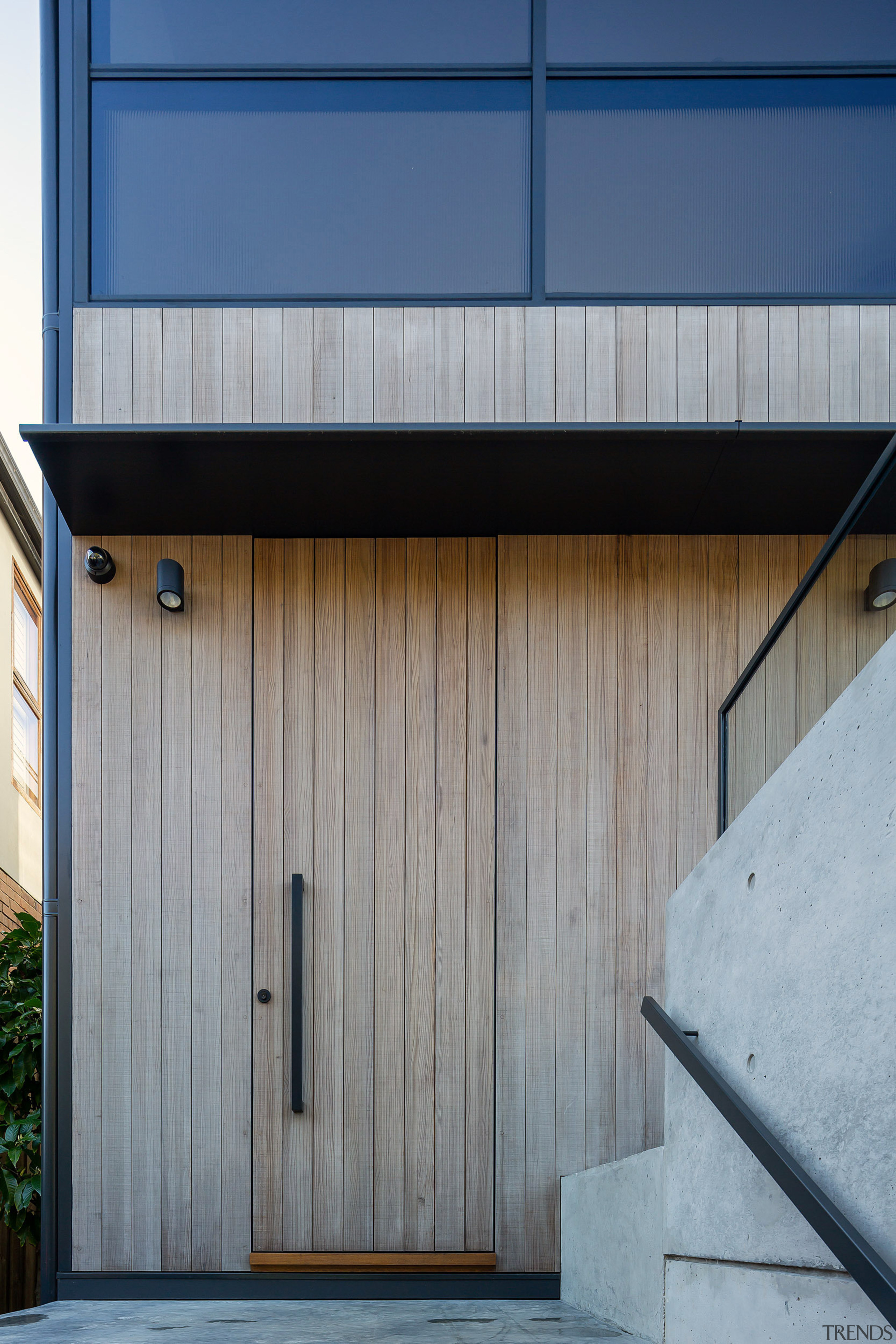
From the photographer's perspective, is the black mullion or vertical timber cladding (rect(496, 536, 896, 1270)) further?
the black mullion

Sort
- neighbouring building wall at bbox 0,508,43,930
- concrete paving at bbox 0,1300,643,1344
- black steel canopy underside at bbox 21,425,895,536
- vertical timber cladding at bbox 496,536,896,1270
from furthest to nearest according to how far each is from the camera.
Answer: neighbouring building wall at bbox 0,508,43,930, vertical timber cladding at bbox 496,536,896,1270, black steel canopy underside at bbox 21,425,895,536, concrete paving at bbox 0,1300,643,1344

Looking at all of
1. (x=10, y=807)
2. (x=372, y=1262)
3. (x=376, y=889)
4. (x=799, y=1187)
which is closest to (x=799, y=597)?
(x=799, y=1187)

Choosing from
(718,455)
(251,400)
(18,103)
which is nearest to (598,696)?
(718,455)

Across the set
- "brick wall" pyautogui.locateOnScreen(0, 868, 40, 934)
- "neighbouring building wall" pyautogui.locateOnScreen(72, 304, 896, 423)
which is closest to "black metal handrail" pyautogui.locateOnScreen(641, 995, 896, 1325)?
"neighbouring building wall" pyautogui.locateOnScreen(72, 304, 896, 423)

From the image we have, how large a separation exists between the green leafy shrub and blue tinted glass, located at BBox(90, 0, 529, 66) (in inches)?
171

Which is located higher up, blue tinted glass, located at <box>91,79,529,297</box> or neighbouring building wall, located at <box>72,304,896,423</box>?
blue tinted glass, located at <box>91,79,529,297</box>

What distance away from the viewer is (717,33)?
3.87 metres

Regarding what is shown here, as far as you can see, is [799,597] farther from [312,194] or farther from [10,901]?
[10,901]

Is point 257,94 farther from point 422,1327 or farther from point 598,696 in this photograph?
point 422,1327

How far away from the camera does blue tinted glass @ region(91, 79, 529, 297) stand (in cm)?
385

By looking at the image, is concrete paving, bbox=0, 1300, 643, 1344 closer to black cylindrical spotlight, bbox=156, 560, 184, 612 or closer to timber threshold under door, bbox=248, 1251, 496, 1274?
timber threshold under door, bbox=248, 1251, 496, 1274

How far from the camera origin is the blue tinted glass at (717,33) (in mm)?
3859

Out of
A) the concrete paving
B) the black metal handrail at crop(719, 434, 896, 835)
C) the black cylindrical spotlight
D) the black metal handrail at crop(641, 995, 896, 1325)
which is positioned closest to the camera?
the black metal handrail at crop(641, 995, 896, 1325)

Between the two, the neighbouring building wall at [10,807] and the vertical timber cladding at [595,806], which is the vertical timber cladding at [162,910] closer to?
the vertical timber cladding at [595,806]
